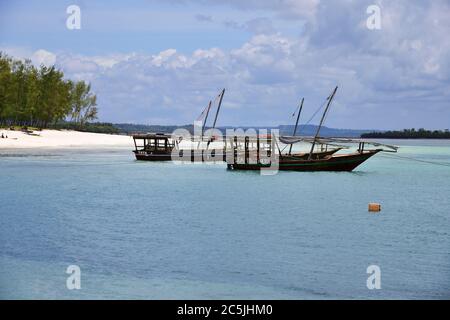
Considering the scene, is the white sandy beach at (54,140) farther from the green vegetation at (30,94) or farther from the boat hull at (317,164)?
the boat hull at (317,164)

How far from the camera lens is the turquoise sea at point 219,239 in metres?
21.7

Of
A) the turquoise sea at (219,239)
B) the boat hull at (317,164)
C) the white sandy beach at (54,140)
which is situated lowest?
the turquoise sea at (219,239)

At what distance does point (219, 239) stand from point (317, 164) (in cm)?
3668

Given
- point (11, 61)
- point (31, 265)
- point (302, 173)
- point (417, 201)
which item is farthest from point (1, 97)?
point (31, 265)

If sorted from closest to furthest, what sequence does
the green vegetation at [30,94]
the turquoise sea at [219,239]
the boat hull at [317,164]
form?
the turquoise sea at [219,239]
the boat hull at [317,164]
the green vegetation at [30,94]

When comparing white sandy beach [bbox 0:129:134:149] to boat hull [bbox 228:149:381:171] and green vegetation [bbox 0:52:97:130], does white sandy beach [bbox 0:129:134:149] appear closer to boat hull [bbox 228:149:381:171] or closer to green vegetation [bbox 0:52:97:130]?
green vegetation [bbox 0:52:97:130]

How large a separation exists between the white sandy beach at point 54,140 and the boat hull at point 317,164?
5216cm

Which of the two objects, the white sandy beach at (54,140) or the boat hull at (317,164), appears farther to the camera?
the white sandy beach at (54,140)

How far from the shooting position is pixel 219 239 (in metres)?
30.4

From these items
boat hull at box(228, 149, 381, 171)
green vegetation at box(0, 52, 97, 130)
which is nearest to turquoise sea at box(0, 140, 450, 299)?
boat hull at box(228, 149, 381, 171)

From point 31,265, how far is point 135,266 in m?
3.67

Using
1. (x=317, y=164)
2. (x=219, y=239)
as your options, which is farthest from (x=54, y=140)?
(x=219, y=239)

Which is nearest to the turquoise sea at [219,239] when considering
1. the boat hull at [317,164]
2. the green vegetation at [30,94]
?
the boat hull at [317,164]

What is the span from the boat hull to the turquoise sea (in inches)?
300
